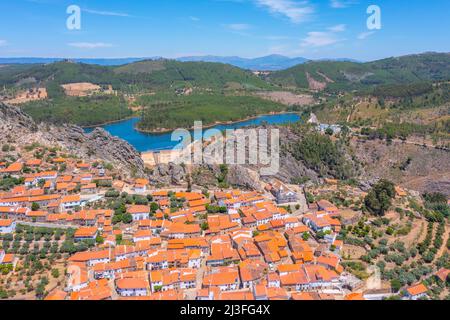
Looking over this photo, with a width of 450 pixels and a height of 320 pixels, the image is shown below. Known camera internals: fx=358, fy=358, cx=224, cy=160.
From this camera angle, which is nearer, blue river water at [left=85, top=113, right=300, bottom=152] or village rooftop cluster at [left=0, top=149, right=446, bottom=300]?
village rooftop cluster at [left=0, top=149, right=446, bottom=300]

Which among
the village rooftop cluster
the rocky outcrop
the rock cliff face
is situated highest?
the rock cliff face

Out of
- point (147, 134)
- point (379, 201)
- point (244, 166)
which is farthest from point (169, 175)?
point (147, 134)

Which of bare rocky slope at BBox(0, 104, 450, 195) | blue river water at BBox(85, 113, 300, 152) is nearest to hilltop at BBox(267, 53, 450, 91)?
blue river water at BBox(85, 113, 300, 152)

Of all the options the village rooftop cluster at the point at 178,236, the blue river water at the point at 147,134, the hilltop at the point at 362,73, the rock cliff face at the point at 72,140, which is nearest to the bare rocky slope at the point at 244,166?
the rock cliff face at the point at 72,140

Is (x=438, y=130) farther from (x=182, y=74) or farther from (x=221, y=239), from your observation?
(x=182, y=74)

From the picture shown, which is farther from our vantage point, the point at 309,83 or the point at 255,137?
the point at 309,83

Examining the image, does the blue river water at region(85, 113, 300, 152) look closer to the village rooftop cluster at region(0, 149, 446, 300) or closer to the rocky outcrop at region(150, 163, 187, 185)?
the rocky outcrop at region(150, 163, 187, 185)

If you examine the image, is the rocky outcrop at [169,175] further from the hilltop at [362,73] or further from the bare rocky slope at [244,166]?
the hilltop at [362,73]

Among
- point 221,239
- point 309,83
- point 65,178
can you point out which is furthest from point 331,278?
point 309,83
